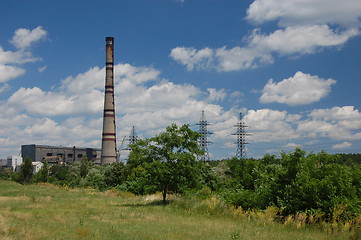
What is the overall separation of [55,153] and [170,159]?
362 ft

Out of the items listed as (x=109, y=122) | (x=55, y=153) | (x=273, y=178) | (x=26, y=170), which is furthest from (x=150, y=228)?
(x=55, y=153)

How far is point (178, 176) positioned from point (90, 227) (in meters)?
12.2

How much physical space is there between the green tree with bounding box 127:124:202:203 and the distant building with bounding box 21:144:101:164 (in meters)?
103

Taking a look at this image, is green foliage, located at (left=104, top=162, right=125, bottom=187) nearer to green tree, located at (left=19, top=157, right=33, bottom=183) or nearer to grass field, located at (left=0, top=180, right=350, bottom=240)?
green tree, located at (left=19, top=157, right=33, bottom=183)

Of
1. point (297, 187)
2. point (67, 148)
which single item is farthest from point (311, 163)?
point (67, 148)

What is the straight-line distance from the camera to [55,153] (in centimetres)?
13025

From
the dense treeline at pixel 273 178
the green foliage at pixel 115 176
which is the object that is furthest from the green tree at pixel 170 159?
the green foliage at pixel 115 176

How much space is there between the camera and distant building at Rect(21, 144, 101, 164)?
127 m

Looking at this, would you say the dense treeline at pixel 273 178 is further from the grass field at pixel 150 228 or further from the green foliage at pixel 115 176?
the green foliage at pixel 115 176

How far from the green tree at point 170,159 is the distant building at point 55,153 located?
4074 inches

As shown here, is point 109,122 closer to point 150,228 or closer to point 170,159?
point 170,159

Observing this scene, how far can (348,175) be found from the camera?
1941 cm

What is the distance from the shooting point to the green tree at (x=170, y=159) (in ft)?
92.1

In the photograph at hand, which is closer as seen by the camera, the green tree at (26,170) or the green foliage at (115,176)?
the green foliage at (115,176)
